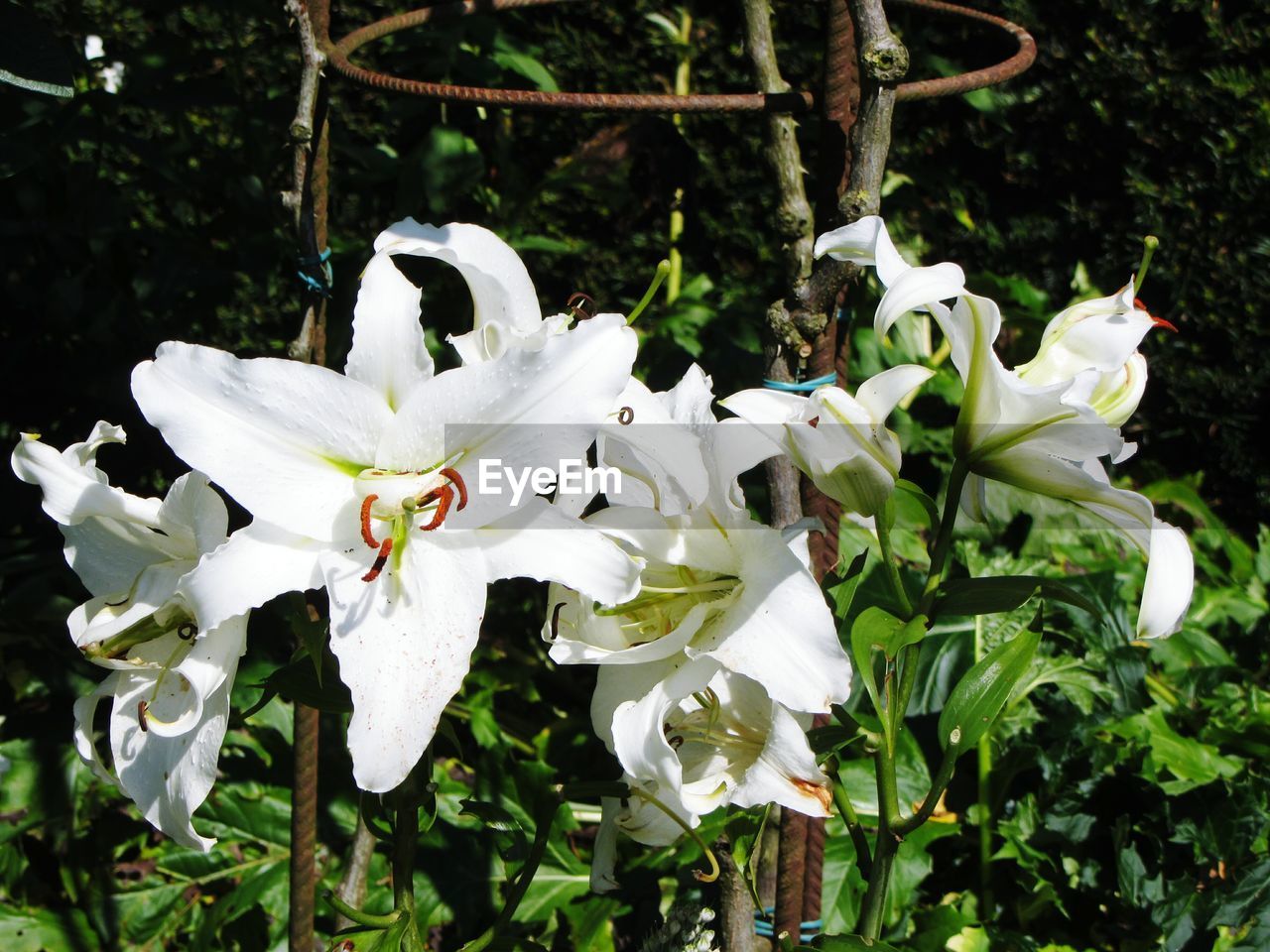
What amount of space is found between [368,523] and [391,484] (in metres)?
0.04

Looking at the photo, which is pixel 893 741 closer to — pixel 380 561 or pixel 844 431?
pixel 844 431

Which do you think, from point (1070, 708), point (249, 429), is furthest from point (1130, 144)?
point (249, 429)

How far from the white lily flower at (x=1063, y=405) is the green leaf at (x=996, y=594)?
0.06 metres

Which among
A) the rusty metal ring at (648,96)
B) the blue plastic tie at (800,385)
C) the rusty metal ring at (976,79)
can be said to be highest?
the rusty metal ring at (976,79)

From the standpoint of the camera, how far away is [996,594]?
709 mm

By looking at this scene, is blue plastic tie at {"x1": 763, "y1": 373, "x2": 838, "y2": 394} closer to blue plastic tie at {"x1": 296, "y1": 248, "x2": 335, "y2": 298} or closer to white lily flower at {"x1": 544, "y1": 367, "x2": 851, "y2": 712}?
white lily flower at {"x1": 544, "y1": 367, "x2": 851, "y2": 712}

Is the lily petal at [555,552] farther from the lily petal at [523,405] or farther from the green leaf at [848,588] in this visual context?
the green leaf at [848,588]

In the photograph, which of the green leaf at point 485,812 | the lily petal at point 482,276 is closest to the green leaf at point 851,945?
the green leaf at point 485,812

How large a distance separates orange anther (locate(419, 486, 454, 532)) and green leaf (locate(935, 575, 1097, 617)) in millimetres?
326

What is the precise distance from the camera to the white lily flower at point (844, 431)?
62 centimetres

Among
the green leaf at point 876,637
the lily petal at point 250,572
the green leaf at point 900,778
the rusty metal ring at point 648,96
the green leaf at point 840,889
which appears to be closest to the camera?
the lily petal at point 250,572

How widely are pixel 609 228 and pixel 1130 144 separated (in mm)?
1300

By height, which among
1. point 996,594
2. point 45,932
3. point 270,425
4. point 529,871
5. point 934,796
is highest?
point 270,425

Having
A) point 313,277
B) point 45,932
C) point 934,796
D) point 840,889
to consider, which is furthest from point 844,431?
point 45,932
